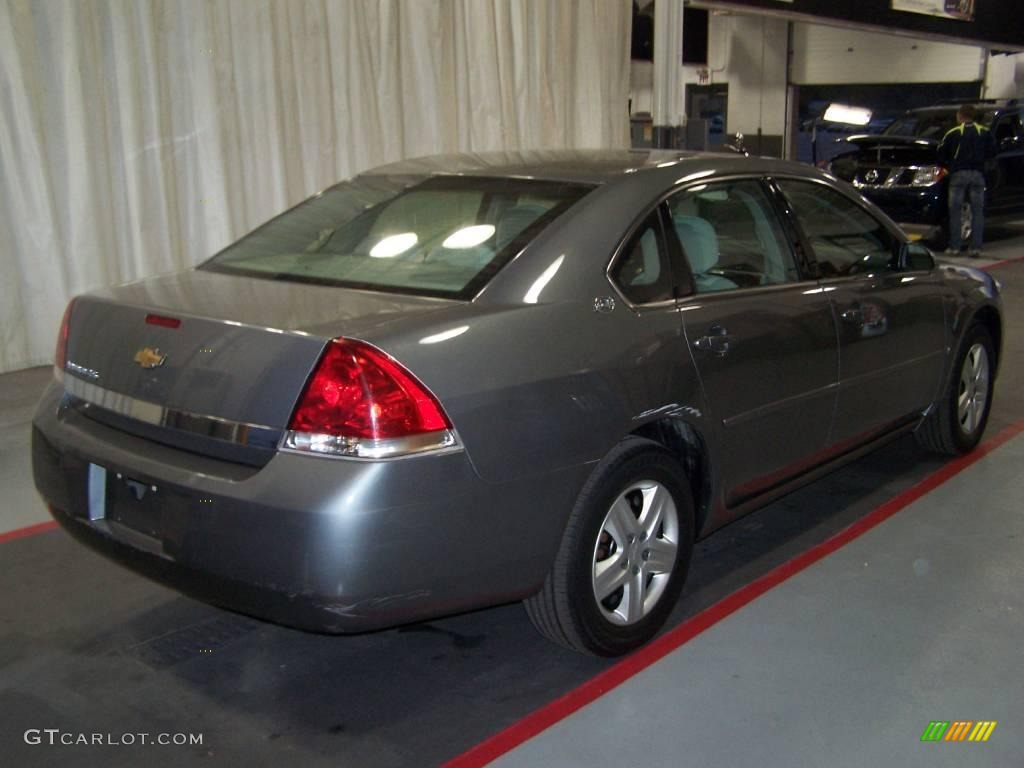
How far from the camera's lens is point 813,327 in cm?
384

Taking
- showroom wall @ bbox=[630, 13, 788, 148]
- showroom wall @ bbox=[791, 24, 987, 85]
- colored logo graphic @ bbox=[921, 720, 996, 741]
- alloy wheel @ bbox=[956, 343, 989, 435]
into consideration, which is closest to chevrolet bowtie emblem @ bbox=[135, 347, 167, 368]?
colored logo graphic @ bbox=[921, 720, 996, 741]

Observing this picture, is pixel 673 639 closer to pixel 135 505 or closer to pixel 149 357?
pixel 135 505

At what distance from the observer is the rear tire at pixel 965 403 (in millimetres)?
4945

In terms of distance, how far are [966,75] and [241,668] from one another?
69.4 ft

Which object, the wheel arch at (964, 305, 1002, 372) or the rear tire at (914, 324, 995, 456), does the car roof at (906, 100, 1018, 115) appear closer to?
the wheel arch at (964, 305, 1002, 372)

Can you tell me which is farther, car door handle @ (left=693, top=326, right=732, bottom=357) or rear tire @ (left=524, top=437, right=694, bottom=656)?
car door handle @ (left=693, top=326, right=732, bottom=357)

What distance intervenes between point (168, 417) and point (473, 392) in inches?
31.8

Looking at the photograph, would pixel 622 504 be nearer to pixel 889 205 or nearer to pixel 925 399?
pixel 925 399

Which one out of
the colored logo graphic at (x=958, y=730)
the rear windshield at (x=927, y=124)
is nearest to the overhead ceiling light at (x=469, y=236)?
the colored logo graphic at (x=958, y=730)

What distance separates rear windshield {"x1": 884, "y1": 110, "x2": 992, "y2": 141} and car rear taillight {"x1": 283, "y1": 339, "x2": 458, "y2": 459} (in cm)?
1240

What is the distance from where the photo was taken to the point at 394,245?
3.45m

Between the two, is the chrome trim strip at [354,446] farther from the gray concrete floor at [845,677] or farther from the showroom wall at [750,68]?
the showroom wall at [750,68]

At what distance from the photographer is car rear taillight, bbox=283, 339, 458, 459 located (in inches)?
100

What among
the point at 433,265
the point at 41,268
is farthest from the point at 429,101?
the point at 433,265
